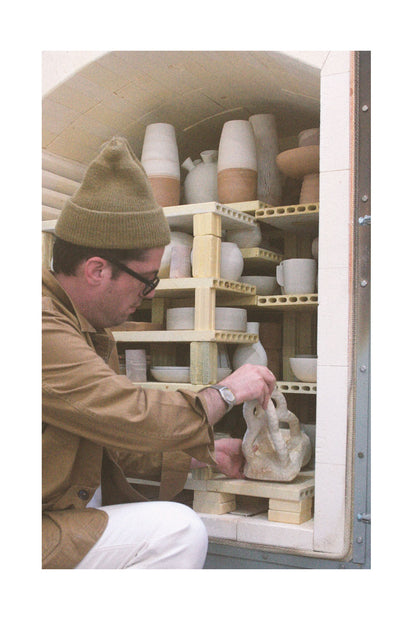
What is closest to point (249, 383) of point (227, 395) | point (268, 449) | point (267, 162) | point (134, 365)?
point (227, 395)

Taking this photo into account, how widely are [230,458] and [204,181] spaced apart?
97 cm

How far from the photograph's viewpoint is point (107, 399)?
1.39 metres

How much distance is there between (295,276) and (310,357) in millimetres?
270

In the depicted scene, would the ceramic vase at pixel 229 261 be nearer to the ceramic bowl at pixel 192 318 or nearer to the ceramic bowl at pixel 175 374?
the ceramic bowl at pixel 192 318

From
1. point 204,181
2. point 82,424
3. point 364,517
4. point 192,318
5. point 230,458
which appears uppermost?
point 204,181

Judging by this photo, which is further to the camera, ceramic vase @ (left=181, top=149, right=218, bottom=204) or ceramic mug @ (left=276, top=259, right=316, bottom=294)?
ceramic vase @ (left=181, top=149, right=218, bottom=204)

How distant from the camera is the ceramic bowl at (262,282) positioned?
Answer: 2.24 meters

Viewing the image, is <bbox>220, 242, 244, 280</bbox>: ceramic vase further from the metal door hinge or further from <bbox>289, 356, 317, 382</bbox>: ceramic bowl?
the metal door hinge

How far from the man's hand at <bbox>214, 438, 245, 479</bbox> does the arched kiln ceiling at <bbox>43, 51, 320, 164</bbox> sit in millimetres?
973

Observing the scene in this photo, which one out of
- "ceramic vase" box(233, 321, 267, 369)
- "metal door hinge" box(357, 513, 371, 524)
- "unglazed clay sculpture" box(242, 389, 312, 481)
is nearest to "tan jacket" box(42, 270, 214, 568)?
"unglazed clay sculpture" box(242, 389, 312, 481)

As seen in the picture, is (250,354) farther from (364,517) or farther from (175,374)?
(364,517)

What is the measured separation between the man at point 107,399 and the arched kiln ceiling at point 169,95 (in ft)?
1.73

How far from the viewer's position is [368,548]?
1743 millimetres

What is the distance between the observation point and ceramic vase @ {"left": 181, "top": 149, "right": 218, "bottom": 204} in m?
2.28
